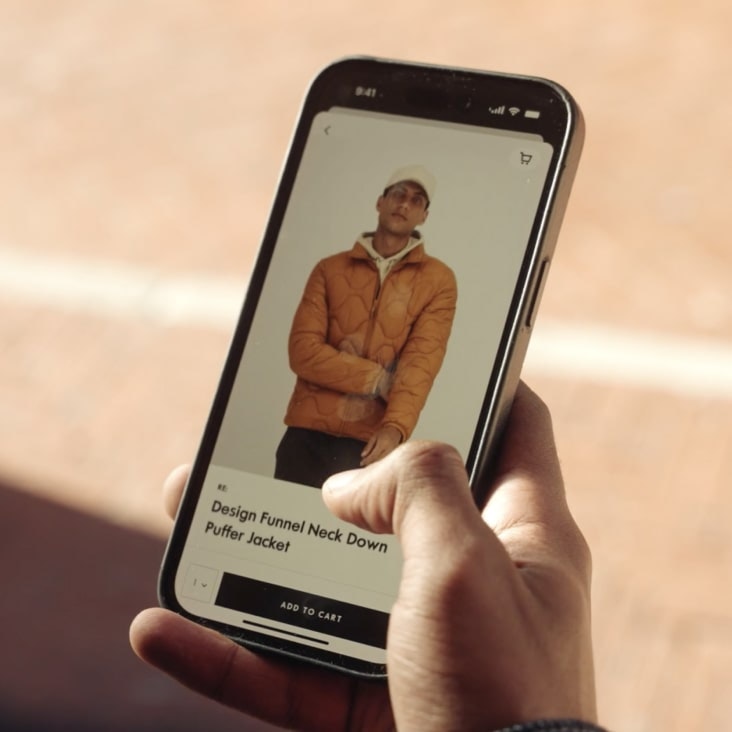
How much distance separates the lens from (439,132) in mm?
1846

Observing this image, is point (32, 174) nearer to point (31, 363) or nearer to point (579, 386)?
point (31, 363)

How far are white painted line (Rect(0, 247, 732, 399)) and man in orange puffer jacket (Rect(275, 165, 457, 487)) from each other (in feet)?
8.77

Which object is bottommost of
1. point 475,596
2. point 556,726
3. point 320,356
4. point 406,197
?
point 556,726

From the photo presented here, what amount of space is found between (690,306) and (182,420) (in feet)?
6.72

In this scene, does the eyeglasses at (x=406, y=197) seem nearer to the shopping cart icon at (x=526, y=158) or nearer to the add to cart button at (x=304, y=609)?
the shopping cart icon at (x=526, y=158)

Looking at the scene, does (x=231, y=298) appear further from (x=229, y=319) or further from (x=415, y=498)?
(x=415, y=498)

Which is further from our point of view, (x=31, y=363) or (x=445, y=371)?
(x=31, y=363)

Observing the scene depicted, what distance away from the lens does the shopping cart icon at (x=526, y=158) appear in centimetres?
178

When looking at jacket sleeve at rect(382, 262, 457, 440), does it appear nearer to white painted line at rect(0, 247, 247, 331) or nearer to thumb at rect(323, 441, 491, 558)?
thumb at rect(323, 441, 491, 558)

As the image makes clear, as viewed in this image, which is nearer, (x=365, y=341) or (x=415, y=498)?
(x=415, y=498)

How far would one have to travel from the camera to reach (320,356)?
1797 millimetres

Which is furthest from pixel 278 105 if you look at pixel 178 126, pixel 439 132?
pixel 439 132

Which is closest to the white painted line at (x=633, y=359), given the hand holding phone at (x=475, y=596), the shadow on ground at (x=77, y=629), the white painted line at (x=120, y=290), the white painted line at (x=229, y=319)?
the white painted line at (x=229, y=319)

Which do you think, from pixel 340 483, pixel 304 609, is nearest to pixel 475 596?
pixel 340 483
